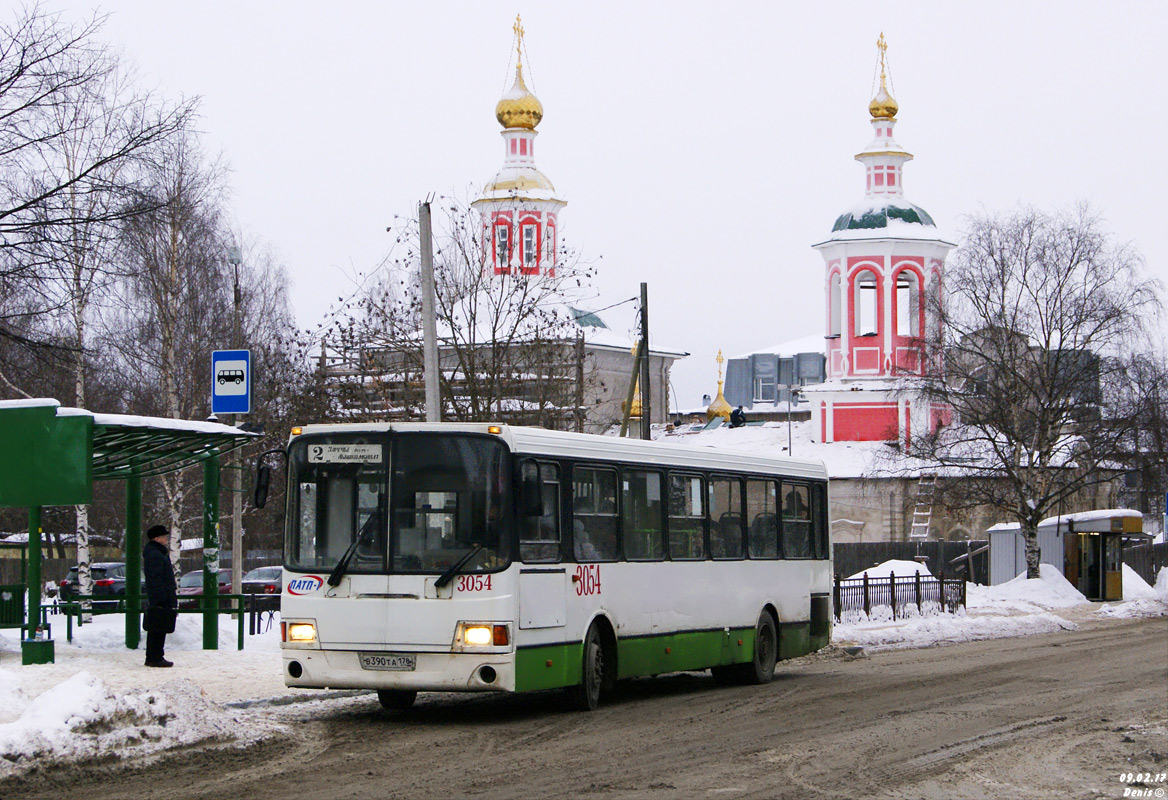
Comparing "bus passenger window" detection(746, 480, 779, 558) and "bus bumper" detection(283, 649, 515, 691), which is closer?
"bus bumper" detection(283, 649, 515, 691)

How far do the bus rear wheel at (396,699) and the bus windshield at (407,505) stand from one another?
157 cm

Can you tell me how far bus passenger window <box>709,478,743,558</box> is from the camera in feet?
57.0

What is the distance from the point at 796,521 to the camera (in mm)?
19625

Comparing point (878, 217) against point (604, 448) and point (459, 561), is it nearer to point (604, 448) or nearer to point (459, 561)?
point (604, 448)

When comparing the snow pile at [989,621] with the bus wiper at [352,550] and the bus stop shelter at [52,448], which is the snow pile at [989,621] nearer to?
the bus stop shelter at [52,448]

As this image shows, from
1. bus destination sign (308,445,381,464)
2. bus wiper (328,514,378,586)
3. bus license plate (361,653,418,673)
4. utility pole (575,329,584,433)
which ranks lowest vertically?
bus license plate (361,653,418,673)

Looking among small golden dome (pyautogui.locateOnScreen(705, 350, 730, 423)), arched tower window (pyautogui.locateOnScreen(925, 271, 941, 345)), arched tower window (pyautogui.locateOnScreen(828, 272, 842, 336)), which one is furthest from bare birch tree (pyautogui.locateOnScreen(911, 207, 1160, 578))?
small golden dome (pyautogui.locateOnScreen(705, 350, 730, 423))

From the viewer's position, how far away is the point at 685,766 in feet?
36.8

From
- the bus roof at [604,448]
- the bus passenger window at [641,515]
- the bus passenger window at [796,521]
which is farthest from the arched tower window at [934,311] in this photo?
the bus passenger window at [641,515]

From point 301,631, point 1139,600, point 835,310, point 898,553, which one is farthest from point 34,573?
point 835,310

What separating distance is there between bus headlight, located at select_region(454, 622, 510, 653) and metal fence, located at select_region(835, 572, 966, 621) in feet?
56.7

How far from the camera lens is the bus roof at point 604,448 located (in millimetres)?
13820

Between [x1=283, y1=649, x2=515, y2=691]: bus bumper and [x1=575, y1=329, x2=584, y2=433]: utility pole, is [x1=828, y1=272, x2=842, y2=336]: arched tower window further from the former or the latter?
[x1=283, y1=649, x2=515, y2=691]: bus bumper

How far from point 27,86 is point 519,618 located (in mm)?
8780
